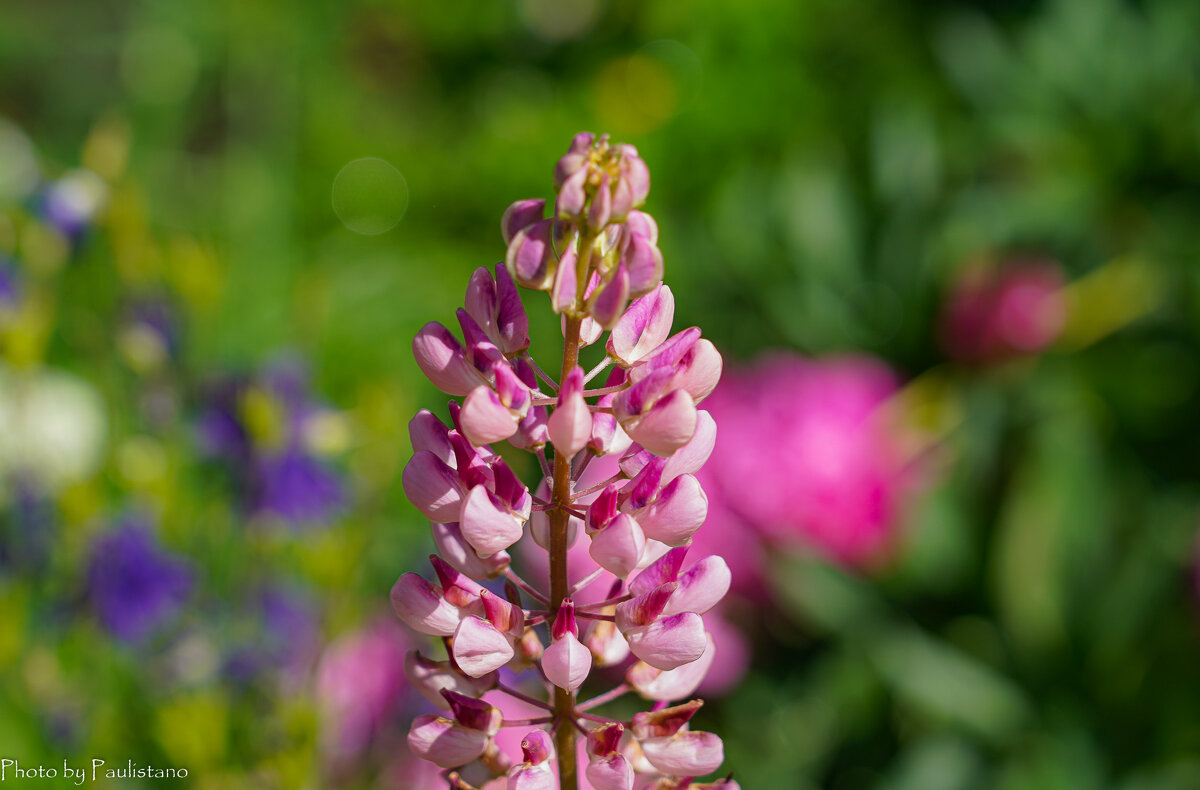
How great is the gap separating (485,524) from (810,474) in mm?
367

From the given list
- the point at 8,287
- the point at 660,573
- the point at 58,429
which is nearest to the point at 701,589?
the point at 660,573

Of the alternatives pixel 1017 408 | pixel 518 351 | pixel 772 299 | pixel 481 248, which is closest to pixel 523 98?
pixel 481 248

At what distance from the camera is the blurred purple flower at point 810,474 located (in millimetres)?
558

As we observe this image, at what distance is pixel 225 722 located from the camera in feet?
1.54

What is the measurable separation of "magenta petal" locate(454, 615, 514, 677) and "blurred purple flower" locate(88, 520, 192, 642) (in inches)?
13.4

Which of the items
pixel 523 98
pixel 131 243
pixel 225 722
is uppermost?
pixel 523 98

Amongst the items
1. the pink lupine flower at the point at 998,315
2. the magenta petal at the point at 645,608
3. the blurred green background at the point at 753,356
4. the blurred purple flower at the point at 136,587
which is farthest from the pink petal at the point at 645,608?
the pink lupine flower at the point at 998,315

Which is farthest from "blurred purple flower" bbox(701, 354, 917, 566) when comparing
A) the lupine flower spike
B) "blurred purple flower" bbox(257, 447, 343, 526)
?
the lupine flower spike

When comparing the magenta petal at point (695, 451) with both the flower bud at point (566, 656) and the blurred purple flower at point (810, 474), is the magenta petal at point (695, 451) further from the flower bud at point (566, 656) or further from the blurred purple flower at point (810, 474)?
the blurred purple flower at point (810, 474)

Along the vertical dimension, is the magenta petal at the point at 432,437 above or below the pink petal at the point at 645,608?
above

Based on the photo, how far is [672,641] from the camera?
23 centimetres

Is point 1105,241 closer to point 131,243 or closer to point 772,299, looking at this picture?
point 772,299

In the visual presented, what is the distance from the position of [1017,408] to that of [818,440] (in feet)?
0.54

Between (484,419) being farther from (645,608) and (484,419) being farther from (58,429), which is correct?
(58,429)
